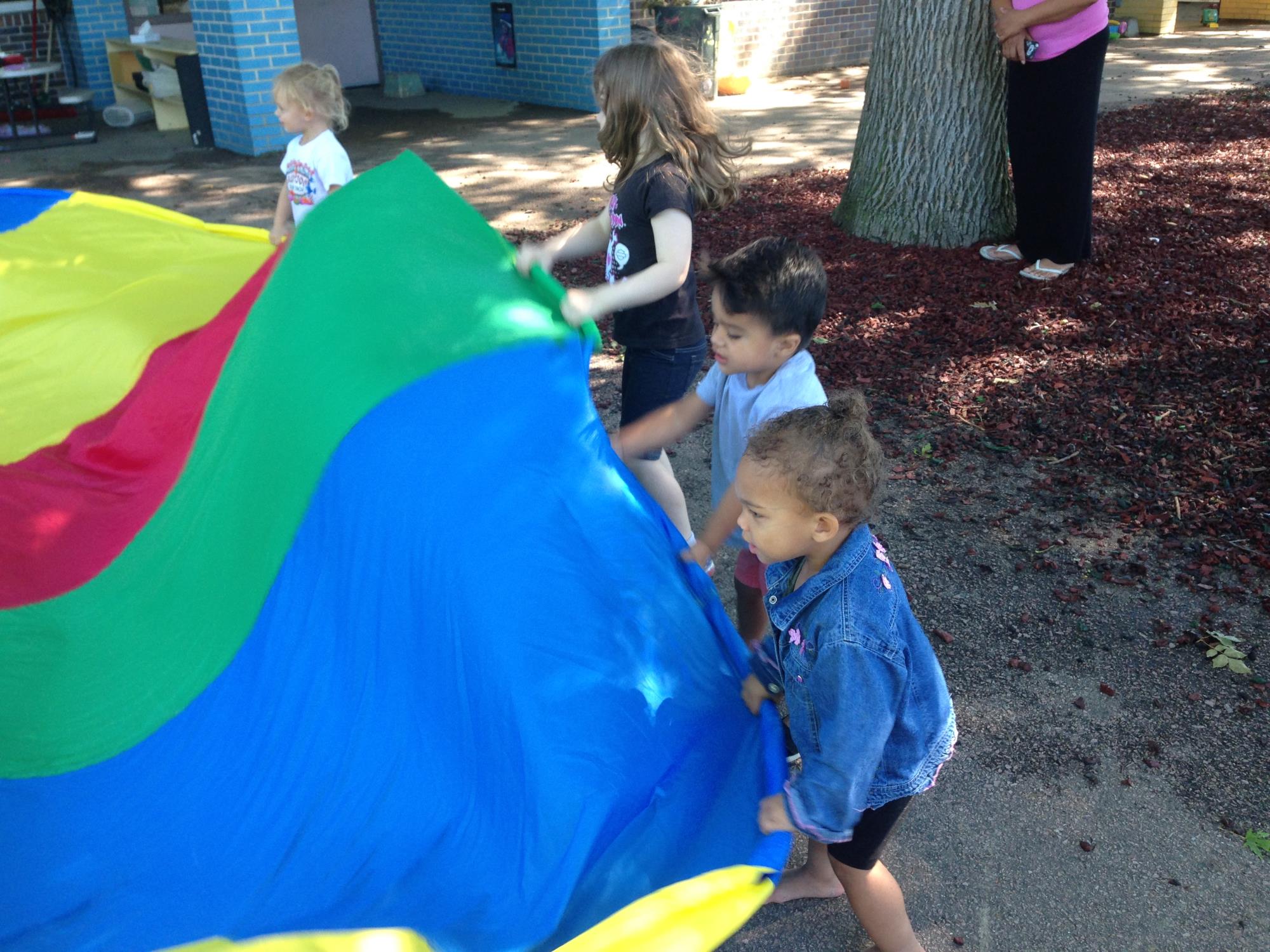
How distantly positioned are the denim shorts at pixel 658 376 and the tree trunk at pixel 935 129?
393cm

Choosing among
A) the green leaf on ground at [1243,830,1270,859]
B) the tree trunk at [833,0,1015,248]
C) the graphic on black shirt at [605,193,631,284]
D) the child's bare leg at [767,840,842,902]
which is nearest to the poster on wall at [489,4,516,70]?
the tree trunk at [833,0,1015,248]

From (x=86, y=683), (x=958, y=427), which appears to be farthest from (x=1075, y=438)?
(x=86, y=683)

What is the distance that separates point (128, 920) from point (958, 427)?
3.69m

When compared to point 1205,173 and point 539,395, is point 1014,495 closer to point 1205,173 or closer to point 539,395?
point 539,395

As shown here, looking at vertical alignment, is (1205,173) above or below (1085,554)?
above

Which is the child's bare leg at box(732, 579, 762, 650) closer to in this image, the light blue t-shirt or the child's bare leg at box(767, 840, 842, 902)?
the light blue t-shirt

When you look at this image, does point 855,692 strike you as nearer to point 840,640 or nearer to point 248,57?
point 840,640

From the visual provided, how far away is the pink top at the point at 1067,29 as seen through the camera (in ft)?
18.7

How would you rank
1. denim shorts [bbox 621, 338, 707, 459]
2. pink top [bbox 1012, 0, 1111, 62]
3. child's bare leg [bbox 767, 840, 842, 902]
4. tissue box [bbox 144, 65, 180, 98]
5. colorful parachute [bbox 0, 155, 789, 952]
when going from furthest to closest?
tissue box [bbox 144, 65, 180, 98], pink top [bbox 1012, 0, 1111, 62], denim shorts [bbox 621, 338, 707, 459], child's bare leg [bbox 767, 840, 842, 902], colorful parachute [bbox 0, 155, 789, 952]

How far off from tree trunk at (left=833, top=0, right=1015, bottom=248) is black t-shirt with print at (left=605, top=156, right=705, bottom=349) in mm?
3889

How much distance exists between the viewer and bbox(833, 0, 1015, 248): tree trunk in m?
6.37

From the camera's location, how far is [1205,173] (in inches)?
320

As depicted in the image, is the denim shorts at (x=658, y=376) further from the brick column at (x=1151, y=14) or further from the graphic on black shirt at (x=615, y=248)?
the brick column at (x=1151, y=14)

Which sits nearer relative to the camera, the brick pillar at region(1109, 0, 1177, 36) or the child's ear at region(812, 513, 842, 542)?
the child's ear at region(812, 513, 842, 542)
